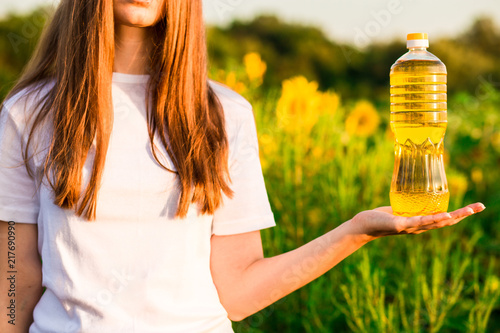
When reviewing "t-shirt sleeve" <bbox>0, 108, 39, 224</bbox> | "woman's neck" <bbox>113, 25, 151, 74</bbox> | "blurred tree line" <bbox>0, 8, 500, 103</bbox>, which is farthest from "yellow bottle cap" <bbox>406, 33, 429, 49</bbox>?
"blurred tree line" <bbox>0, 8, 500, 103</bbox>

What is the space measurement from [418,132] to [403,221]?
0.66m

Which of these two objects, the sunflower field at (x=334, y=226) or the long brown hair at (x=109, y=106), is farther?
the sunflower field at (x=334, y=226)

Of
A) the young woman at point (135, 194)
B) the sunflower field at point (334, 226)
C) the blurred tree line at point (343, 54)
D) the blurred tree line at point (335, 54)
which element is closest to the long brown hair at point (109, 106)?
the young woman at point (135, 194)

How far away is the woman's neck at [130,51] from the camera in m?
1.64

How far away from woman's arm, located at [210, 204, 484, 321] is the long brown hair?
16 cm

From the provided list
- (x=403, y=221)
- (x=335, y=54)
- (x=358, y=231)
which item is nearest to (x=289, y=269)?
(x=358, y=231)

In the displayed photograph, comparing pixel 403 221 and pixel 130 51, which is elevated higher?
pixel 130 51

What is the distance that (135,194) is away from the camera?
59.6 inches

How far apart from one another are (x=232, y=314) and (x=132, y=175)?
500mm

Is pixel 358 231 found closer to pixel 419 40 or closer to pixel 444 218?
pixel 444 218

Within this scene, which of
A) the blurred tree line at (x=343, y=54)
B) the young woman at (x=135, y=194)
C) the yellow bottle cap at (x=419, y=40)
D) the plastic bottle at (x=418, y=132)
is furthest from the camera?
the blurred tree line at (x=343, y=54)

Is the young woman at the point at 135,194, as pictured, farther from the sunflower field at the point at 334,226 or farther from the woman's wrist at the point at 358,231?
the sunflower field at the point at 334,226

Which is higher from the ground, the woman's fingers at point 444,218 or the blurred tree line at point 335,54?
the blurred tree line at point 335,54

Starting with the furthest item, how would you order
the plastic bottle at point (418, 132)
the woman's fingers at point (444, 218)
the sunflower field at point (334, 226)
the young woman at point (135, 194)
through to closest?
the sunflower field at point (334, 226) < the plastic bottle at point (418, 132) < the young woman at point (135, 194) < the woman's fingers at point (444, 218)
